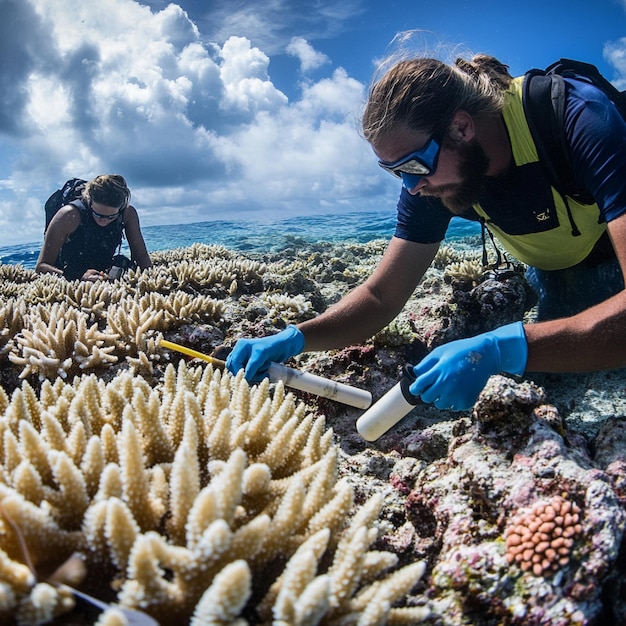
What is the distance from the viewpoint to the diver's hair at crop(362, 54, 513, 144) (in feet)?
9.70

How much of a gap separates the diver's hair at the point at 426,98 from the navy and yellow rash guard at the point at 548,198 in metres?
0.20

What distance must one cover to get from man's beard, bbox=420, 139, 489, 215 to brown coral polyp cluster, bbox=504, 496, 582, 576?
2156 millimetres

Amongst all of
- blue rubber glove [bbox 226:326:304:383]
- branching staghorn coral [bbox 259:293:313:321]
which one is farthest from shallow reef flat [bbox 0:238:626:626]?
branching staghorn coral [bbox 259:293:313:321]

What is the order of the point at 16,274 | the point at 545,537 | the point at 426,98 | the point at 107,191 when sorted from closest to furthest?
the point at 545,537
the point at 426,98
the point at 107,191
the point at 16,274

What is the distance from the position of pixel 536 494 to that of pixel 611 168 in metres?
1.81

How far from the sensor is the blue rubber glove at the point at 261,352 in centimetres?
296

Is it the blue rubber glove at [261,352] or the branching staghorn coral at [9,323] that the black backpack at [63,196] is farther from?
the blue rubber glove at [261,352]

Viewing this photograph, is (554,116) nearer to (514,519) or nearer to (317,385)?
(317,385)

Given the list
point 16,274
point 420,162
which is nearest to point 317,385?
point 420,162

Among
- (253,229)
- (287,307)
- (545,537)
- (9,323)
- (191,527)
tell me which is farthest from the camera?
(253,229)

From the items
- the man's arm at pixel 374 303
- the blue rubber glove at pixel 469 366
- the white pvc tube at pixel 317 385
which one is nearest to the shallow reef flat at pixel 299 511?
the blue rubber glove at pixel 469 366

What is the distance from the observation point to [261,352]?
300cm

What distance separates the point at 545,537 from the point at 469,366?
1.04 meters

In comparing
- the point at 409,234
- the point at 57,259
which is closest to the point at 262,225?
the point at 57,259
